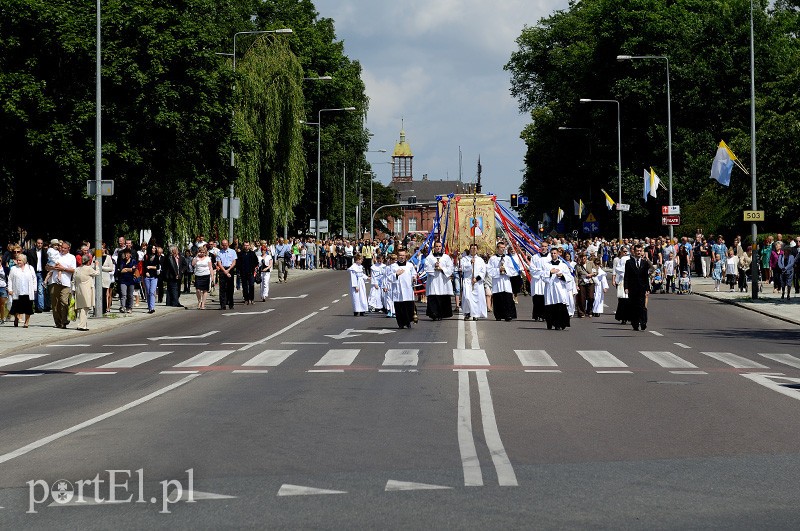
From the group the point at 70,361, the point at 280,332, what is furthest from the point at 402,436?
the point at 280,332

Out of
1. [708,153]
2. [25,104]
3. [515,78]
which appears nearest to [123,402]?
[25,104]

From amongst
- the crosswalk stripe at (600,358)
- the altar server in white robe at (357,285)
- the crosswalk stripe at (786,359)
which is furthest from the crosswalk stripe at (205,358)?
the altar server in white robe at (357,285)

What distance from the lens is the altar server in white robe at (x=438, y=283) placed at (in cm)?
2928

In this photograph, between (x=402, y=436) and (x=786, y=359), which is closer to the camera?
(x=402, y=436)

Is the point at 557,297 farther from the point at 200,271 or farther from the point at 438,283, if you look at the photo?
the point at 200,271

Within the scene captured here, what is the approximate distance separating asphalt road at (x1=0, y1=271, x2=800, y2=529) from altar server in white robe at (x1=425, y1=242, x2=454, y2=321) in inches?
286

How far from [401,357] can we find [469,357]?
1.04 metres

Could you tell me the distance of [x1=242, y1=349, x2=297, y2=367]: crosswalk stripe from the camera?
1839cm

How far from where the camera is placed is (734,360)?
62.8 ft

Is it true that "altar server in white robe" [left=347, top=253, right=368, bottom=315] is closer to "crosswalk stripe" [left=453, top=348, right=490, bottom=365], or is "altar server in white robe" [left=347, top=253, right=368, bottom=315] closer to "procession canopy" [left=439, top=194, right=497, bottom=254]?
"procession canopy" [left=439, top=194, right=497, bottom=254]

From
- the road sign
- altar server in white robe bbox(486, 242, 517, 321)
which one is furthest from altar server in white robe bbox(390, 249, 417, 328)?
the road sign

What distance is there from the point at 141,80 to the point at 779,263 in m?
19.7

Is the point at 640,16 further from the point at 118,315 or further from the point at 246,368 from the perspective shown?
the point at 246,368

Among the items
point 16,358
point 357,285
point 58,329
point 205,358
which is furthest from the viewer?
point 357,285
